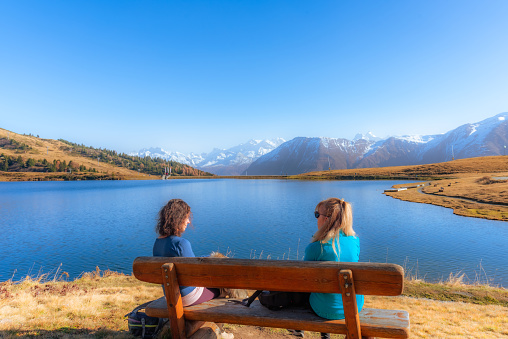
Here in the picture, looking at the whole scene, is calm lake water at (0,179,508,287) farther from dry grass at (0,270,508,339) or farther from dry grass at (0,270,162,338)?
dry grass at (0,270,162,338)

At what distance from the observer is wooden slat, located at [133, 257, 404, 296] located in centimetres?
358

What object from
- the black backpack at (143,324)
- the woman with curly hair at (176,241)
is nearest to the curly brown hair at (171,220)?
the woman with curly hair at (176,241)

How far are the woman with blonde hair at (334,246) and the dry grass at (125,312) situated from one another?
2932 mm

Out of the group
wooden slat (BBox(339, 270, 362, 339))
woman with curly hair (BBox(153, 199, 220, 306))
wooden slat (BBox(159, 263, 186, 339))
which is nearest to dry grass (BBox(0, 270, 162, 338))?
wooden slat (BBox(159, 263, 186, 339))

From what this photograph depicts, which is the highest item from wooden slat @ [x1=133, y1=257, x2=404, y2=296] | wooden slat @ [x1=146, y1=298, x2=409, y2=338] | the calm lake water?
wooden slat @ [x1=133, y1=257, x2=404, y2=296]

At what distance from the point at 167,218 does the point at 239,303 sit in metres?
1.93

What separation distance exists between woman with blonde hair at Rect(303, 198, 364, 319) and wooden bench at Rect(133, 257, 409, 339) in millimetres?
214

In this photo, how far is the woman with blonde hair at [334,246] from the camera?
411 cm

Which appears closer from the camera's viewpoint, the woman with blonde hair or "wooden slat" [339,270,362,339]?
"wooden slat" [339,270,362,339]

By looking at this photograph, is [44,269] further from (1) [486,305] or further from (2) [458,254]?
(2) [458,254]

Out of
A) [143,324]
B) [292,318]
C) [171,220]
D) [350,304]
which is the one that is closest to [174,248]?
[171,220]

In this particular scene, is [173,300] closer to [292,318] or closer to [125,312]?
[292,318]

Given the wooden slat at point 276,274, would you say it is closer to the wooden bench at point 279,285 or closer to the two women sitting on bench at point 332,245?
the wooden bench at point 279,285

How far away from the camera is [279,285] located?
4.00m
